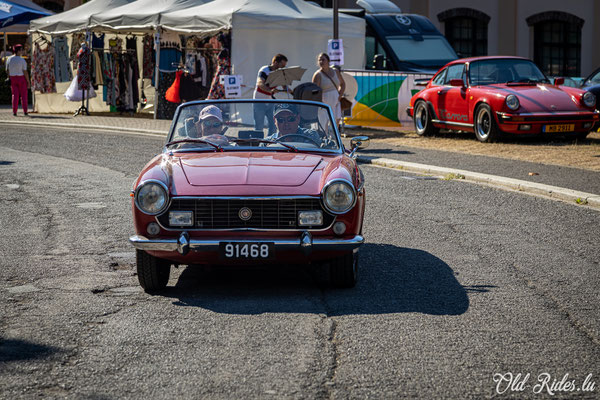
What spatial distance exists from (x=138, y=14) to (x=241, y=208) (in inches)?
713

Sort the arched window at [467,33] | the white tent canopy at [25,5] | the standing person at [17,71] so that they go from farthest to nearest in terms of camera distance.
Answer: the arched window at [467,33] < the white tent canopy at [25,5] < the standing person at [17,71]

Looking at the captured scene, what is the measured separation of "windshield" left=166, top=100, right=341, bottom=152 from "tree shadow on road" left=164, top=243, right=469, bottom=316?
38.1 inches

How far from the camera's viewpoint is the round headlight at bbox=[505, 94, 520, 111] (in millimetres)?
16031

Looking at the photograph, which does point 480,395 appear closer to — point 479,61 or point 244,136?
point 244,136

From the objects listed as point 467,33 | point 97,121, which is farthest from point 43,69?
point 467,33

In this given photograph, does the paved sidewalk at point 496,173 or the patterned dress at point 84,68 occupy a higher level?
the patterned dress at point 84,68

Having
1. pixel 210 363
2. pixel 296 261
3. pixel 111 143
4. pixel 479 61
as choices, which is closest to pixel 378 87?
pixel 479 61

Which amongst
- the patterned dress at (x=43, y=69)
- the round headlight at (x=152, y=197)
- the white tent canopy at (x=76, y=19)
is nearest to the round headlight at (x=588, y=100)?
the round headlight at (x=152, y=197)

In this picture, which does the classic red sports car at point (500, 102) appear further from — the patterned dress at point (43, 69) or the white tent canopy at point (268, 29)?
the patterned dress at point (43, 69)

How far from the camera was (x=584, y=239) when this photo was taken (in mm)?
8250

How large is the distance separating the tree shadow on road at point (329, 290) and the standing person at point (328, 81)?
884 cm

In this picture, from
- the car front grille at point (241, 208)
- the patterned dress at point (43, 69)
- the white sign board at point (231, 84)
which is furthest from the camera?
the patterned dress at point (43, 69)

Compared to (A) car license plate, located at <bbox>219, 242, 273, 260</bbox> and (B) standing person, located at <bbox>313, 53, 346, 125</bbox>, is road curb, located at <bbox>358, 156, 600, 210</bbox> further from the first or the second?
(A) car license plate, located at <bbox>219, 242, 273, 260</bbox>

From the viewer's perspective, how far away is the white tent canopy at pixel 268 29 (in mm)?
21484
